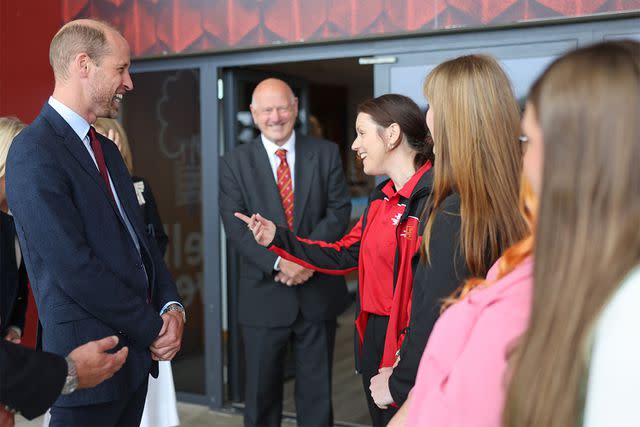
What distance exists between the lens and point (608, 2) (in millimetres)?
3332

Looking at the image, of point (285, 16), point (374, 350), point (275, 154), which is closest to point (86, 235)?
point (374, 350)

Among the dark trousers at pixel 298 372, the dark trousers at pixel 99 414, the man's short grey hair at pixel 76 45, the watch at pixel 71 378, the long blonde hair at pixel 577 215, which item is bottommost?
the dark trousers at pixel 298 372

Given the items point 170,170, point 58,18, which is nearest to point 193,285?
point 170,170

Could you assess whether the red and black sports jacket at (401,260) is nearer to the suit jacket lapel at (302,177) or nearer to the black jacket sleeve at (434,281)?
the black jacket sleeve at (434,281)

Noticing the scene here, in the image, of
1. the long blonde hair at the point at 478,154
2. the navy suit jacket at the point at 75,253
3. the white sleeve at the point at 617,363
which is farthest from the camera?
the navy suit jacket at the point at 75,253

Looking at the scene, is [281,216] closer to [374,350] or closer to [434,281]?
[374,350]

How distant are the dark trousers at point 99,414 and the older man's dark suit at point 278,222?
145 cm

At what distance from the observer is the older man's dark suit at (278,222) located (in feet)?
12.5

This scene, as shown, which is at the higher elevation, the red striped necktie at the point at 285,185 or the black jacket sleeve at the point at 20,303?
the red striped necktie at the point at 285,185

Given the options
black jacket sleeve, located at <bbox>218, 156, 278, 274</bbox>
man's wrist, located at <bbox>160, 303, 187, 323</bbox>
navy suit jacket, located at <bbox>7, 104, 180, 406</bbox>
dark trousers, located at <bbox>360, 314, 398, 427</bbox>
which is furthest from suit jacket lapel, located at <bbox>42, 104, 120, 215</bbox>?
black jacket sleeve, located at <bbox>218, 156, 278, 274</bbox>

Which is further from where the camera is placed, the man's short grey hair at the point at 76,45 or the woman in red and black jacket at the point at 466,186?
the man's short grey hair at the point at 76,45

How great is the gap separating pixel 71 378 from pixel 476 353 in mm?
1118

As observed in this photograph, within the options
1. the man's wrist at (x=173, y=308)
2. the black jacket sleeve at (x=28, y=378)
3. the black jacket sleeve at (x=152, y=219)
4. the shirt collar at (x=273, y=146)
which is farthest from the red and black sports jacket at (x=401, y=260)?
the black jacket sleeve at (x=152, y=219)

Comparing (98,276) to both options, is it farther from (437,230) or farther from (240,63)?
(240,63)
